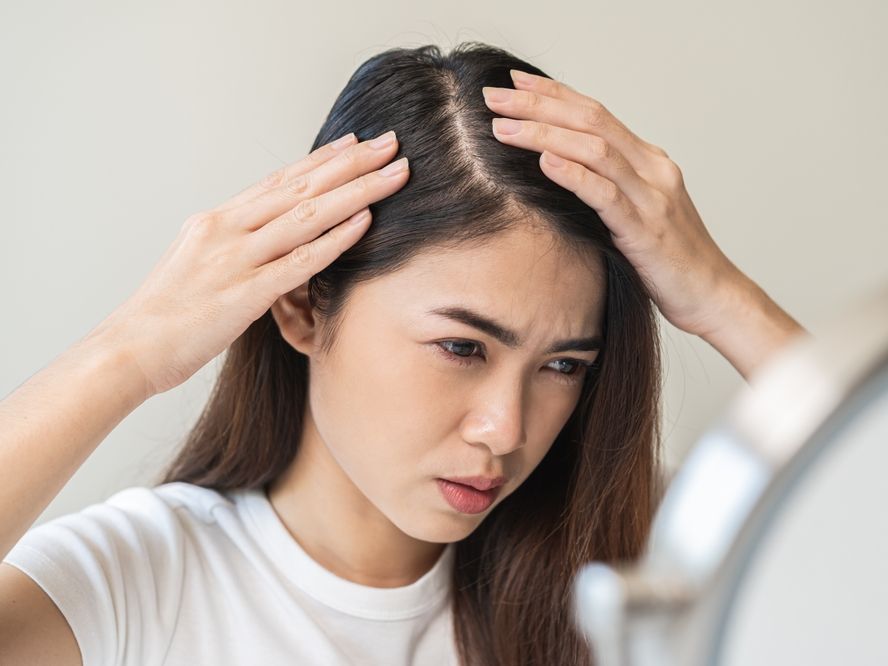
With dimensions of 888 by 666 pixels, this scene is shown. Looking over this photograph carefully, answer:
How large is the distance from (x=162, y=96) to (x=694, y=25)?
2.92 feet

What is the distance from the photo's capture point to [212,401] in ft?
4.58

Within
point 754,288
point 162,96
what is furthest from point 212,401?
point 754,288

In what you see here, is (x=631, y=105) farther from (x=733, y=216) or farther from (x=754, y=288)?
(x=754, y=288)

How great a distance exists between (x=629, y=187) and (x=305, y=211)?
355mm

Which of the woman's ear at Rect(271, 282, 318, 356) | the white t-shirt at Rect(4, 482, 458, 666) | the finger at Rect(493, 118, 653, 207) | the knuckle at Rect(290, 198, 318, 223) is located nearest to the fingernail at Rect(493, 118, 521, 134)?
the finger at Rect(493, 118, 653, 207)

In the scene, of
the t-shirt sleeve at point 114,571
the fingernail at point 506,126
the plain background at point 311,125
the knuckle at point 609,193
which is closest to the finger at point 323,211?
the fingernail at point 506,126

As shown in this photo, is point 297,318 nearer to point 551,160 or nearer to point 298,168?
point 298,168

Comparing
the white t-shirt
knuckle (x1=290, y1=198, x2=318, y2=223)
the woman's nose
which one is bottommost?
the white t-shirt

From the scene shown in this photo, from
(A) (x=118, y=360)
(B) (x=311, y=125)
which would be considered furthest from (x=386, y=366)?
(B) (x=311, y=125)

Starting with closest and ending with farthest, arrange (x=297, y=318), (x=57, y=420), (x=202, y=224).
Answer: (x=57, y=420) < (x=202, y=224) < (x=297, y=318)

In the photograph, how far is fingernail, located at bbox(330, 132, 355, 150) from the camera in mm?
1124

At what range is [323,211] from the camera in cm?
107

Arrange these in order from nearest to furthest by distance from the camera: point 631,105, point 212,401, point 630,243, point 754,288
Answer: point 630,243 < point 754,288 < point 212,401 < point 631,105

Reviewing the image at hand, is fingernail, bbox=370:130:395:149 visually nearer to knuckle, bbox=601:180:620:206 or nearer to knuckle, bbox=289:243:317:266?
knuckle, bbox=289:243:317:266
